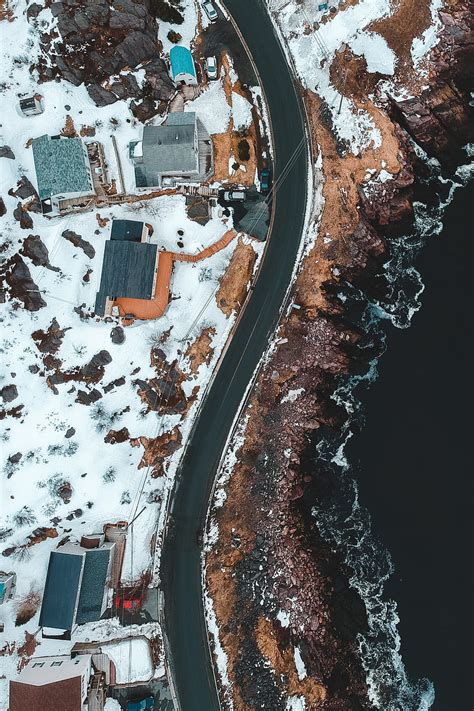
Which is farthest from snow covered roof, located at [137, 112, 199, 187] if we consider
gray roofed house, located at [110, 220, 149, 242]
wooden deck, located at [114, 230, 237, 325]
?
wooden deck, located at [114, 230, 237, 325]

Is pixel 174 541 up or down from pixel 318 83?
down

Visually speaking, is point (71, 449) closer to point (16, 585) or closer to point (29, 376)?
point (29, 376)

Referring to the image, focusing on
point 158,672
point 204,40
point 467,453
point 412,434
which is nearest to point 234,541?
point 158,672

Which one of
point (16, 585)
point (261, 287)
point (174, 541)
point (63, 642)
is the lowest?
point (63, 642)

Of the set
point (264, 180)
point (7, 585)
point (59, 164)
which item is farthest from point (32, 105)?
point (7, 585)

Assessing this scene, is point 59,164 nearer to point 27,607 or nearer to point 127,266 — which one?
point 127,266
